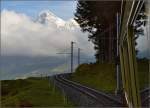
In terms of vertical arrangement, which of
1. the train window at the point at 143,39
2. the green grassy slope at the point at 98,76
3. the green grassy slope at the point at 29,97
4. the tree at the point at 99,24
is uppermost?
the tree at the point at 99,24

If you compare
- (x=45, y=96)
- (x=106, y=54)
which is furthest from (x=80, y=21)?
(x=45, y=96)

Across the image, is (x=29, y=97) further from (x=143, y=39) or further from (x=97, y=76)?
(x=143, y=39)

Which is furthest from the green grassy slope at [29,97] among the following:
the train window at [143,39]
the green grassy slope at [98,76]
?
the train window at [143,39]

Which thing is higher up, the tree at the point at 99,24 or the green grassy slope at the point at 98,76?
the tree at the point at 99,24

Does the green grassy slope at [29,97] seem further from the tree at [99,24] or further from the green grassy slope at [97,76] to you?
the tree at [99,24]

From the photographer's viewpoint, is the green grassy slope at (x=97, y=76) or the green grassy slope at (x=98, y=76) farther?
the green grassy slope at (x=97, y=76)

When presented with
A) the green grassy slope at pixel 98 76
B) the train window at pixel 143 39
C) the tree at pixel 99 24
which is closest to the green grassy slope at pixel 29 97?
the green grassy slope at pixel 98 76

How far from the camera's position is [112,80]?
2486 cm

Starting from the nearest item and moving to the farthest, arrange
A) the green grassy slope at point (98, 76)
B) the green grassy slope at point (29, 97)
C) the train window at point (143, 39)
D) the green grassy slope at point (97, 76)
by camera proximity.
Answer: the train window at point (143, 39)
the green grassy slope at point (29, 97)
the green grassy slope at point (98, 76)
the green grassy slope at point (97, 76)

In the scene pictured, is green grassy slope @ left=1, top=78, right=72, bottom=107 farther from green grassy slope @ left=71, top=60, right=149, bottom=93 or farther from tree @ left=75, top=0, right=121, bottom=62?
tree @ left=75, top=0, right=121, bottom=62

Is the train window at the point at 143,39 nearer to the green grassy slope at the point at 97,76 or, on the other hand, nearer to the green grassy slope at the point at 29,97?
the green grassy slope at the point at 29,97

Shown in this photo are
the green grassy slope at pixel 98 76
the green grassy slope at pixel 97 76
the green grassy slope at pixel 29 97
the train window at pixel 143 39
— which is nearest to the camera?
the train window at pixel 143 39

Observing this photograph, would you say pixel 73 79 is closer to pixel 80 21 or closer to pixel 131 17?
pixel 80 21

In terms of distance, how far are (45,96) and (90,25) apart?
41.3ft
